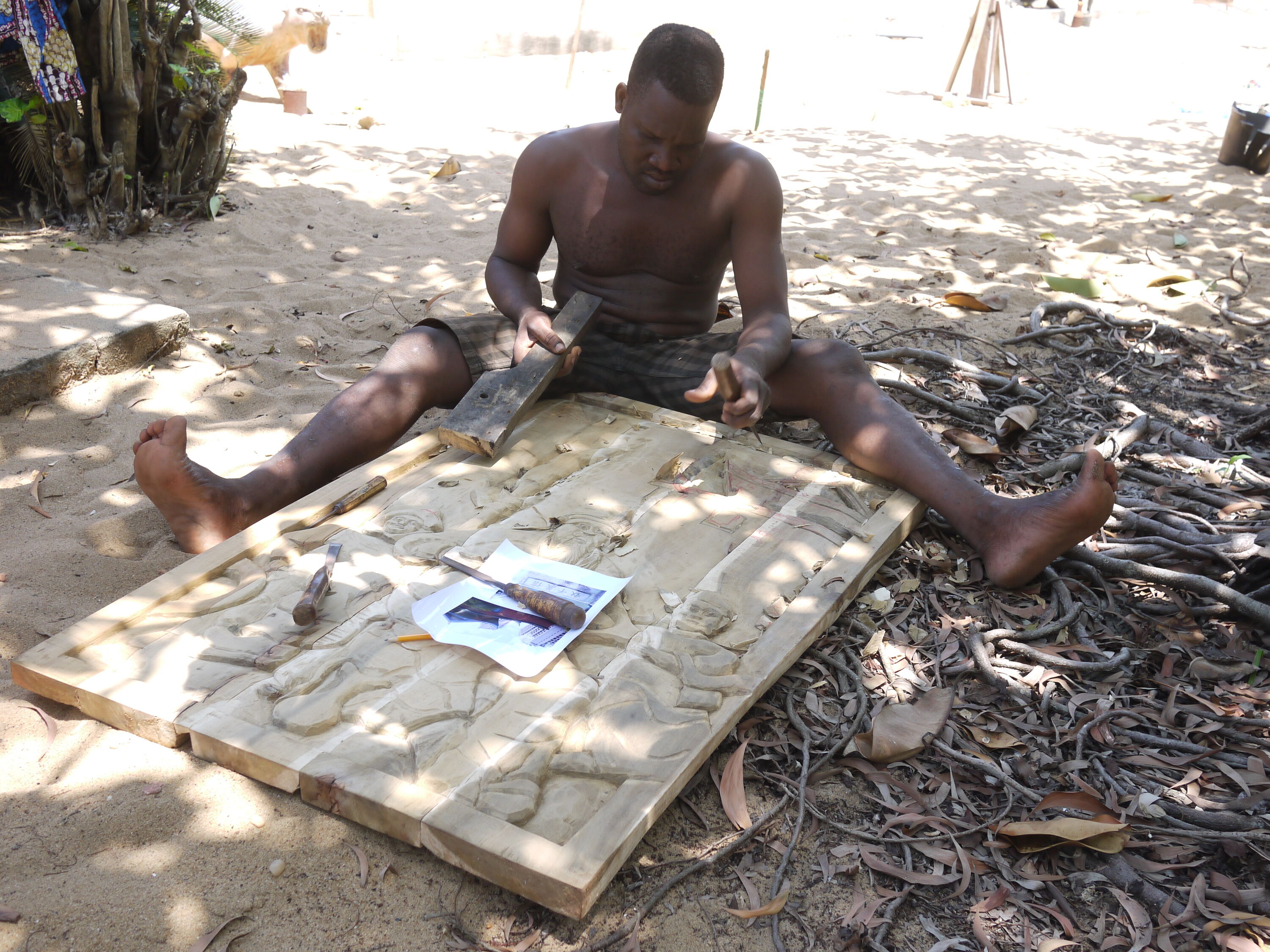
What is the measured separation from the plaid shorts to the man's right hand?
64 mm

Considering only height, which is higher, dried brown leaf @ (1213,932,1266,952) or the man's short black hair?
the man's short black hair

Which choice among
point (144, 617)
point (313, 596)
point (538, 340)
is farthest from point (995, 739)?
point (144, 617)

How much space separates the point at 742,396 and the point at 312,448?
3.90ft

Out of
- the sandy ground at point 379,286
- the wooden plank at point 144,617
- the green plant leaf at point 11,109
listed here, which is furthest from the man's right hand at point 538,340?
the green plant leaf at point 11,109

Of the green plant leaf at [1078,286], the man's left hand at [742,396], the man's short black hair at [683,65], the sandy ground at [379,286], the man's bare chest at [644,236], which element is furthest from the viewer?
the green plant leaf at [1078,286]

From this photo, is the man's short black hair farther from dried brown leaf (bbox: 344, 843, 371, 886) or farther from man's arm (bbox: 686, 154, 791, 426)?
dried brown leaf (bbox: 344, 843, 371, 886)

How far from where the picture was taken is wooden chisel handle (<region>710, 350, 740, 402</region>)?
2287mm

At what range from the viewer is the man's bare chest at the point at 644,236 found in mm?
2789

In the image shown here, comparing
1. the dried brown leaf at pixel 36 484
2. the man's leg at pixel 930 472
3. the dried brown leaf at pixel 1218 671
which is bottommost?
the dried brown leaf at pixel 1218 671

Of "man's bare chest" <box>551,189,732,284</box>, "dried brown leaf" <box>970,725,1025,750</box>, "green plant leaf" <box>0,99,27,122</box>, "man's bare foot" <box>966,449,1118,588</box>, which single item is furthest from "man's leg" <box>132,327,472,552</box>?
"green plant leaf" <box>0,99,27,122</box>

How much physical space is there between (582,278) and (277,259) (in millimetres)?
2063

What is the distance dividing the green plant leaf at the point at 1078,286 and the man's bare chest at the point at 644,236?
219cm

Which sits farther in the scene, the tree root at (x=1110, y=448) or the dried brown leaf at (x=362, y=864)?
the tree root at (x=1110, y=448)

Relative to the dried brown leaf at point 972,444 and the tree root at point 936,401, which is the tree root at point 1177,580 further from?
the tree root at point 936,401
